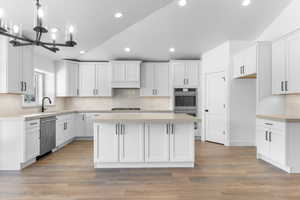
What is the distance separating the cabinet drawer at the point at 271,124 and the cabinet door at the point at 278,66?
0.70m

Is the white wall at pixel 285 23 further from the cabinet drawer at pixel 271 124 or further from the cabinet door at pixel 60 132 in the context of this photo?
the cabinet door at pixel 60 132

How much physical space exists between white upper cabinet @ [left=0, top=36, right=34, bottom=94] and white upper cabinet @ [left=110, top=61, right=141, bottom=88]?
251cm

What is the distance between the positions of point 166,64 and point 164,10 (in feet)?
7.55

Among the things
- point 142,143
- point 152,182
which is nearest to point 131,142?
point 142,143

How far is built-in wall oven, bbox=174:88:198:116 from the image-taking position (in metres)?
5.96

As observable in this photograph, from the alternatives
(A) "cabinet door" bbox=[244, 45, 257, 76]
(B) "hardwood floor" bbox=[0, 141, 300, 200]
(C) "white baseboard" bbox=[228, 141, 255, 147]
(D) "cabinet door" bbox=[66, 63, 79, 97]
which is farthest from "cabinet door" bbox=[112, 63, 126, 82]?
(C) "white baseboard" bbox=[228, 141, 255, 147]

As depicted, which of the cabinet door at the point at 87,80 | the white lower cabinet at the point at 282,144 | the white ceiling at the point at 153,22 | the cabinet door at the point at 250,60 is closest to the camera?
the white lower cabinet at the point at 282,144

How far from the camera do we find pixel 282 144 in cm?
324

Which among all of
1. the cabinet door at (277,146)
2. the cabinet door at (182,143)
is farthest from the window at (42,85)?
the cabinet door at (277,146)

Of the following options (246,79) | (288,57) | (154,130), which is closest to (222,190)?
(154,130)

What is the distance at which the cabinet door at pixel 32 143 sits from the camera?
347cm

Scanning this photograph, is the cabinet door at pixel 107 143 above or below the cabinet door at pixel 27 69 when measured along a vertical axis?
below

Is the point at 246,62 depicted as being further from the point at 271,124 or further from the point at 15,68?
the point at 15,68

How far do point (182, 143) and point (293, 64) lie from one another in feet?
8.13
